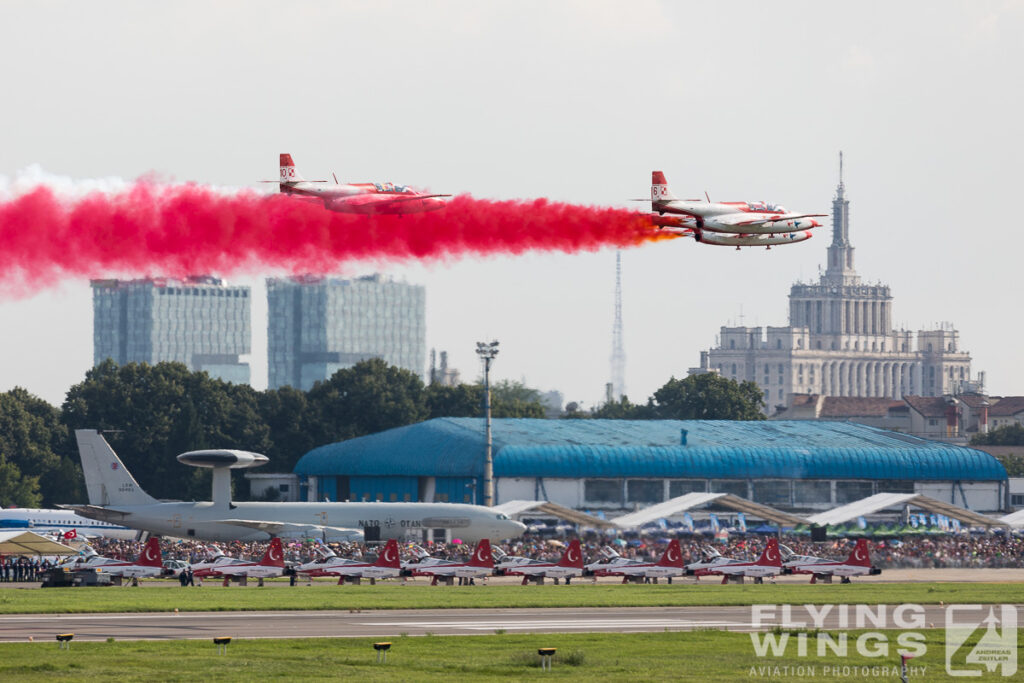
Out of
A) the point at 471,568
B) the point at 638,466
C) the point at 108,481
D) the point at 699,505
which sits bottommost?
the point at 471,568

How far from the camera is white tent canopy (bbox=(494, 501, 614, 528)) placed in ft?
438

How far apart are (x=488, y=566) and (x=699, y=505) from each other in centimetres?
4066

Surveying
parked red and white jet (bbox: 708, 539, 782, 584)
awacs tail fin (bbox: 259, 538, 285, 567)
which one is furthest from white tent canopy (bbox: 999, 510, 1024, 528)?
awacs tail fin (bbox: 259, 538, 285, 567)

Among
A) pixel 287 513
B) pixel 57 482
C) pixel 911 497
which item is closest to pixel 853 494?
pixel 911 497

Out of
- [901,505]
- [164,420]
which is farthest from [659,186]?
[164,420]

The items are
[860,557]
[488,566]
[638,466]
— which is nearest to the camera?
[488,566]

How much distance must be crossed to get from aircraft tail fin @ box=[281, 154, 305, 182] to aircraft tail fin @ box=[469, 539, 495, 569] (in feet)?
126

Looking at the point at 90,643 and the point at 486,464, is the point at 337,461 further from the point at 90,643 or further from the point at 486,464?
the point at 90,643

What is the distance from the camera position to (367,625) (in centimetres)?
6919

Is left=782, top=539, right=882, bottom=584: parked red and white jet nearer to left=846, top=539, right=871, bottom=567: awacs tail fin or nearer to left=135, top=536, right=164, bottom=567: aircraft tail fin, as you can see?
left=846, top=539, right=871, bottom=567: awacs tail fin

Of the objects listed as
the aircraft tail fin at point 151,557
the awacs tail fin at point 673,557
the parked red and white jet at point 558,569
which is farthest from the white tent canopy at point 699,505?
the aircraft tail fin at point 151,557

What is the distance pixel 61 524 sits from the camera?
126 m

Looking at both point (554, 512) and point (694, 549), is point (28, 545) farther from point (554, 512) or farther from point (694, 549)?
point (554, 512)

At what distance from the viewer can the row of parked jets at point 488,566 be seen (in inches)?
3807
